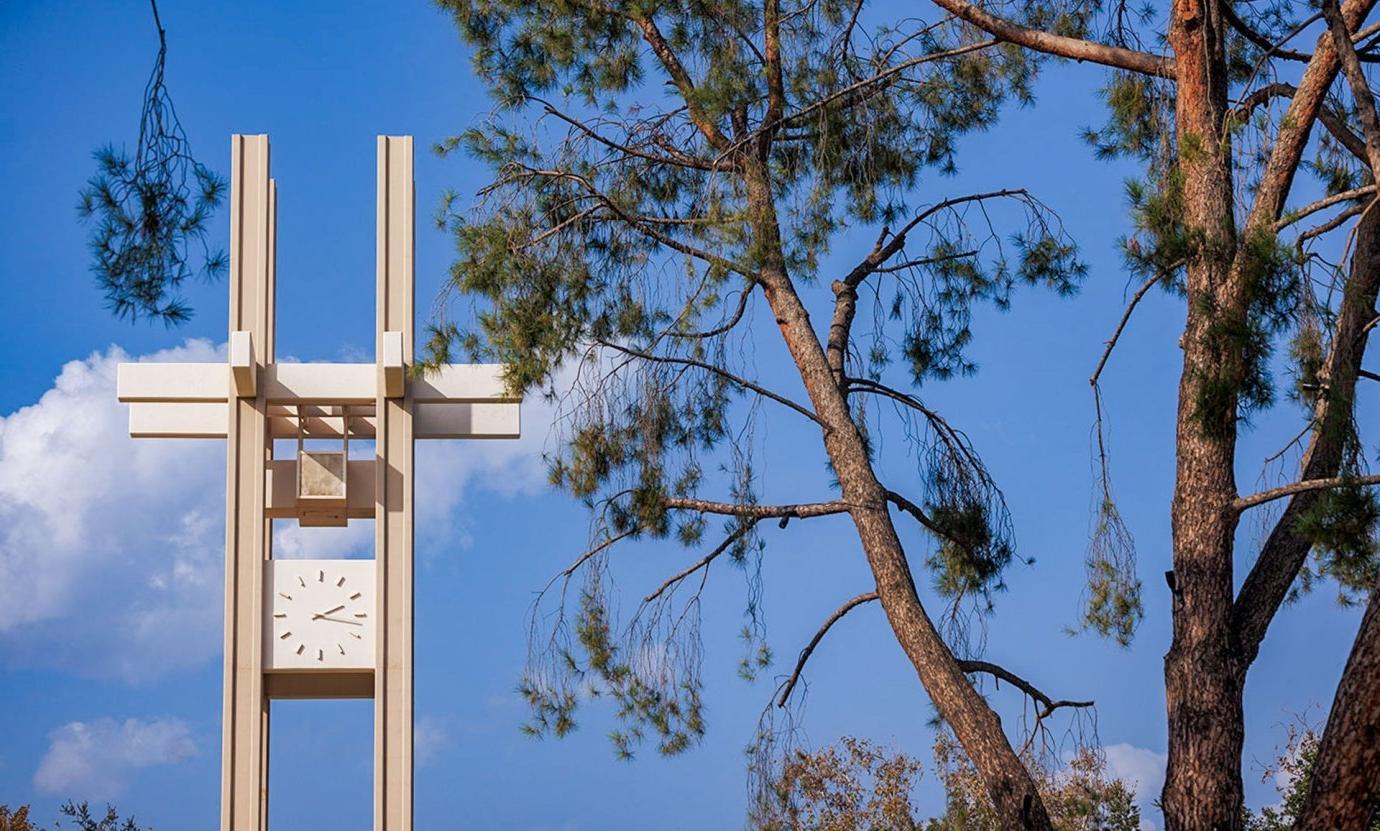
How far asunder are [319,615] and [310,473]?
74 cm

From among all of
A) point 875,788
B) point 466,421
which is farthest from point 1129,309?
point 875,788

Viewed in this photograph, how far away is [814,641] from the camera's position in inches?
231

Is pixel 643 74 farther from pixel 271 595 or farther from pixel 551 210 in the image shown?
pixel 271 595

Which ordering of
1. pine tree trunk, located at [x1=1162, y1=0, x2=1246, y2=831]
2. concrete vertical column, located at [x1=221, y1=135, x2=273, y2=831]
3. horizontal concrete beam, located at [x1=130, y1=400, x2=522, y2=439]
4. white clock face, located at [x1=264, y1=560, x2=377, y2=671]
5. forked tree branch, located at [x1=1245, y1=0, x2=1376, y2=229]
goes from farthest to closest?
horizontal concrete beam, located at [x1=130, y1=400, x2=522, y2=439] < white clock face, located at [x1=264, y1=560, x2=377, y2=671] < concrete vertical column, located at [x1=221, y1=135, x2=273, y2=831] < forked tree branch, located at [x1=1245, y1=0, x2=1376, y2=229] < pine tree trunk, located at [x1=1162, y1=0, x2=1246, y2=831]

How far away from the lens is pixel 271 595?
8.30 metres

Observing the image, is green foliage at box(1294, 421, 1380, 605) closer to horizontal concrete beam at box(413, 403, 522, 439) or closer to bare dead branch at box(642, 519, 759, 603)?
bare dead branch at box(642, 519, 759, 603)

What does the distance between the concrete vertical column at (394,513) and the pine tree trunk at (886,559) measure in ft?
9.30

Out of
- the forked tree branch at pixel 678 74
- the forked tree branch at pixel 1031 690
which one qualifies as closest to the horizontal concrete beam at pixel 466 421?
the forked tree branch at pixel 678 74

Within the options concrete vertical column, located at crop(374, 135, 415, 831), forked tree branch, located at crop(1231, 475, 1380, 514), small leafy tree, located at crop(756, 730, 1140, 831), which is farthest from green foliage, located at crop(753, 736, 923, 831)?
forked tree branch, located at crop(1231, 475, 1380, 514)

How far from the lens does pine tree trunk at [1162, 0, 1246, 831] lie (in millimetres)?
4836

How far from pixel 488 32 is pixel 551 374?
1.72 m

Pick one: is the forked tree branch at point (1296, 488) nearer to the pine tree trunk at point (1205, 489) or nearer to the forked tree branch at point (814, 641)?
the pine tree trunk at point (1205, 489)

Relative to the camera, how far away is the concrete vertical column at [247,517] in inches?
320

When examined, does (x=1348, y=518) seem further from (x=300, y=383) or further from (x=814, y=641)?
(x=300, y=383)
